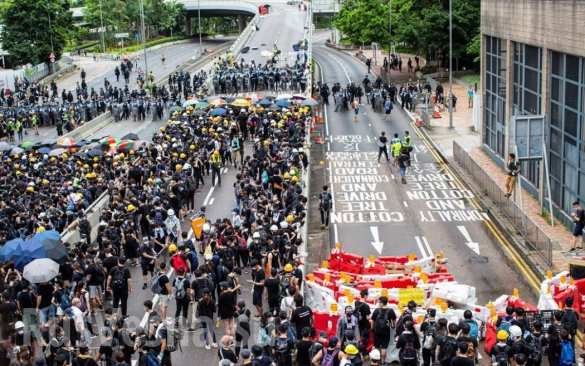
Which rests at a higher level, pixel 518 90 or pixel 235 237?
pixel 518 90

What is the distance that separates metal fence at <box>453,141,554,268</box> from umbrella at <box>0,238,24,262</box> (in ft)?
48.2

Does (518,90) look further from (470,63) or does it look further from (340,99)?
(470,63)

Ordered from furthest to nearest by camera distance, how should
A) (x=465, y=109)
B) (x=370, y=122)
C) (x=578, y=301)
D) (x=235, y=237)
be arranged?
(x=465, y=109) → (x=370, y=122) → (x=235, y=237) → (x=578, y=301)

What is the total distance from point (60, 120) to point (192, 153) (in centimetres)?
2449

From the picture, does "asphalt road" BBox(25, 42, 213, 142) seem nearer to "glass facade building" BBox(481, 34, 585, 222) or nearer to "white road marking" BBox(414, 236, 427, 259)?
"glass facade building" BBox(481, 34, 585, 222)

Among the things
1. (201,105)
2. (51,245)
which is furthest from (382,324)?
(201,105)

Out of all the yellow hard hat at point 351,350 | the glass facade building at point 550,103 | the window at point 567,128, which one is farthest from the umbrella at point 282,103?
the yellow hard hat at point 351,350

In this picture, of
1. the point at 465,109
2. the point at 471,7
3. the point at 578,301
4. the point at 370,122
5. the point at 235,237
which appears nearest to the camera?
the point at 578,301

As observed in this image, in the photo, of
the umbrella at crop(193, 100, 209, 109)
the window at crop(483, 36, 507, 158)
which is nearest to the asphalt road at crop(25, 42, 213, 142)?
the umbrella at crop(193, 100, 209, 109)

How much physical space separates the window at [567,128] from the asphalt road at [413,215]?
121 inches

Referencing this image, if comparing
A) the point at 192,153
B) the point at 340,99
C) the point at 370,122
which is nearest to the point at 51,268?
the point at 192,153

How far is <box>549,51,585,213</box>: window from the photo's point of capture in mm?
29266

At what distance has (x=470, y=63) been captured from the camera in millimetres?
78688

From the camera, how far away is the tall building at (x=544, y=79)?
2955 centimetres
